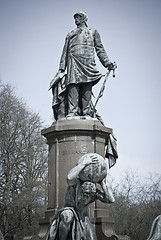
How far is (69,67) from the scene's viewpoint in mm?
12125

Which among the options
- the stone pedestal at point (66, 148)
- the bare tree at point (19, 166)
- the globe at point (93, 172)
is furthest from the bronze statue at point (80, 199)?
the bare tree at point (19, 166)

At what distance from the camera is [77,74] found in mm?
11969

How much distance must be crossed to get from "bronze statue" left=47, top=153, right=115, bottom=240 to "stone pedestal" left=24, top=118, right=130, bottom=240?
11.5 feet

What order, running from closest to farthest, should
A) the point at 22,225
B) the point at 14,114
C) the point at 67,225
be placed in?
the point at 67,225
the point at 22,225
the point at 14,114

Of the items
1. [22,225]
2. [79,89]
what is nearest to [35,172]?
[22,225]

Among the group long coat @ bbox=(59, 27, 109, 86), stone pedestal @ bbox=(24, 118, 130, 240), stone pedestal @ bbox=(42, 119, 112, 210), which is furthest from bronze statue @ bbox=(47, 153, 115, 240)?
long coat @ bbox=(59, 27, 109, 86)

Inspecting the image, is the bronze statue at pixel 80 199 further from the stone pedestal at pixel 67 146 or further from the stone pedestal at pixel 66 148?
the stone pedestal at pixel 67 146

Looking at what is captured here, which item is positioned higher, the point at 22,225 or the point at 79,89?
the point at 79,89

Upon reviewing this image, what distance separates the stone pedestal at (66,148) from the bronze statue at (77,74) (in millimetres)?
659

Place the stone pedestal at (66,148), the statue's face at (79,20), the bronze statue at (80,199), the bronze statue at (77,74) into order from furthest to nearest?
the statue's face at (79,20), the bronze statue at (77,74), the stone pedestal at (66,148), the bronze statue at (80,199)

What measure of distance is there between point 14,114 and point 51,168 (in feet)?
49.2

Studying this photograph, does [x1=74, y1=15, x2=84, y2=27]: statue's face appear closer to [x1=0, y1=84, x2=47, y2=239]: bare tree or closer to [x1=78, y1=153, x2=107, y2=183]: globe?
[x1=78, y1=153, x2=107, y2=183]: globe

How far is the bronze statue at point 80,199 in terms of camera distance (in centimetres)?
692

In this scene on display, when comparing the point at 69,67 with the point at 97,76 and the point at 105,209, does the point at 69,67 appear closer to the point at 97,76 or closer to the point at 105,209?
the point at 97,76
